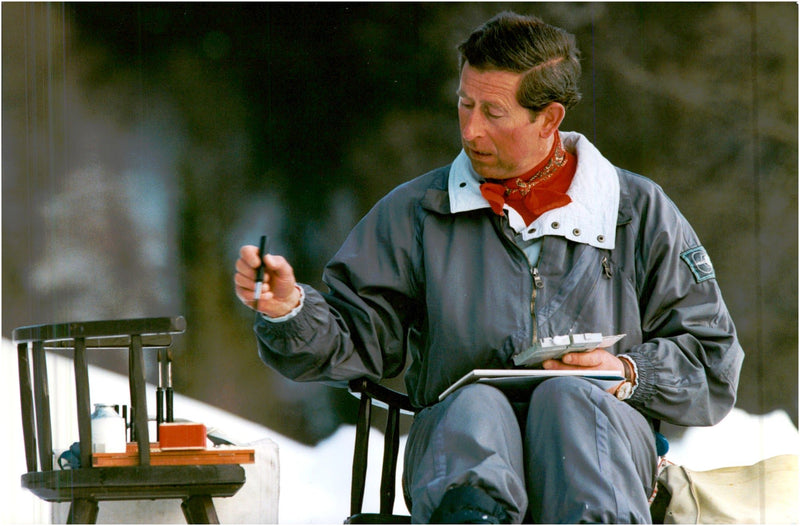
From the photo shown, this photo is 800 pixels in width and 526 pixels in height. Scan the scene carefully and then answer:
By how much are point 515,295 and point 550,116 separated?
1.42 feet

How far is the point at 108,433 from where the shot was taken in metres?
2.40

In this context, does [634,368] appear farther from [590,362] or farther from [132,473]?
[132,473]

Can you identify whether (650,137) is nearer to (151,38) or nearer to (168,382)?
(151,38)

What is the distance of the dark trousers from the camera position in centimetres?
187

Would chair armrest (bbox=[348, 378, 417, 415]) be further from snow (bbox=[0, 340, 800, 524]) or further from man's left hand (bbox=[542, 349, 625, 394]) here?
snow (bbox=[0, 340, 800, 524])

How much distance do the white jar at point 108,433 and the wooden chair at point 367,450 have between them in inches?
20.1

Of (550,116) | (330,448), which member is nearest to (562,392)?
(550,116)

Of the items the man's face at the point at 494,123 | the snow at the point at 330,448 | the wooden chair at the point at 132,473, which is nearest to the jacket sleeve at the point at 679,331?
the man's face at the point at 494,123

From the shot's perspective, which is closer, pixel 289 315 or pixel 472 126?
pixel 289 315

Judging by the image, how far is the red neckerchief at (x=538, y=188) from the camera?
2.45 m

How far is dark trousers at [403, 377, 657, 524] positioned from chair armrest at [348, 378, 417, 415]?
0.30m

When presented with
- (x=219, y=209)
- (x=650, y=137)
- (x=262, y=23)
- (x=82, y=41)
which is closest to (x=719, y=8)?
(x=650, y=137)

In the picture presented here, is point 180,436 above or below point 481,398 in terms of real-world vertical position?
below

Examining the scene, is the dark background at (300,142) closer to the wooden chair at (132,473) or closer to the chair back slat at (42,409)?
the chair back slat at (42,409)
